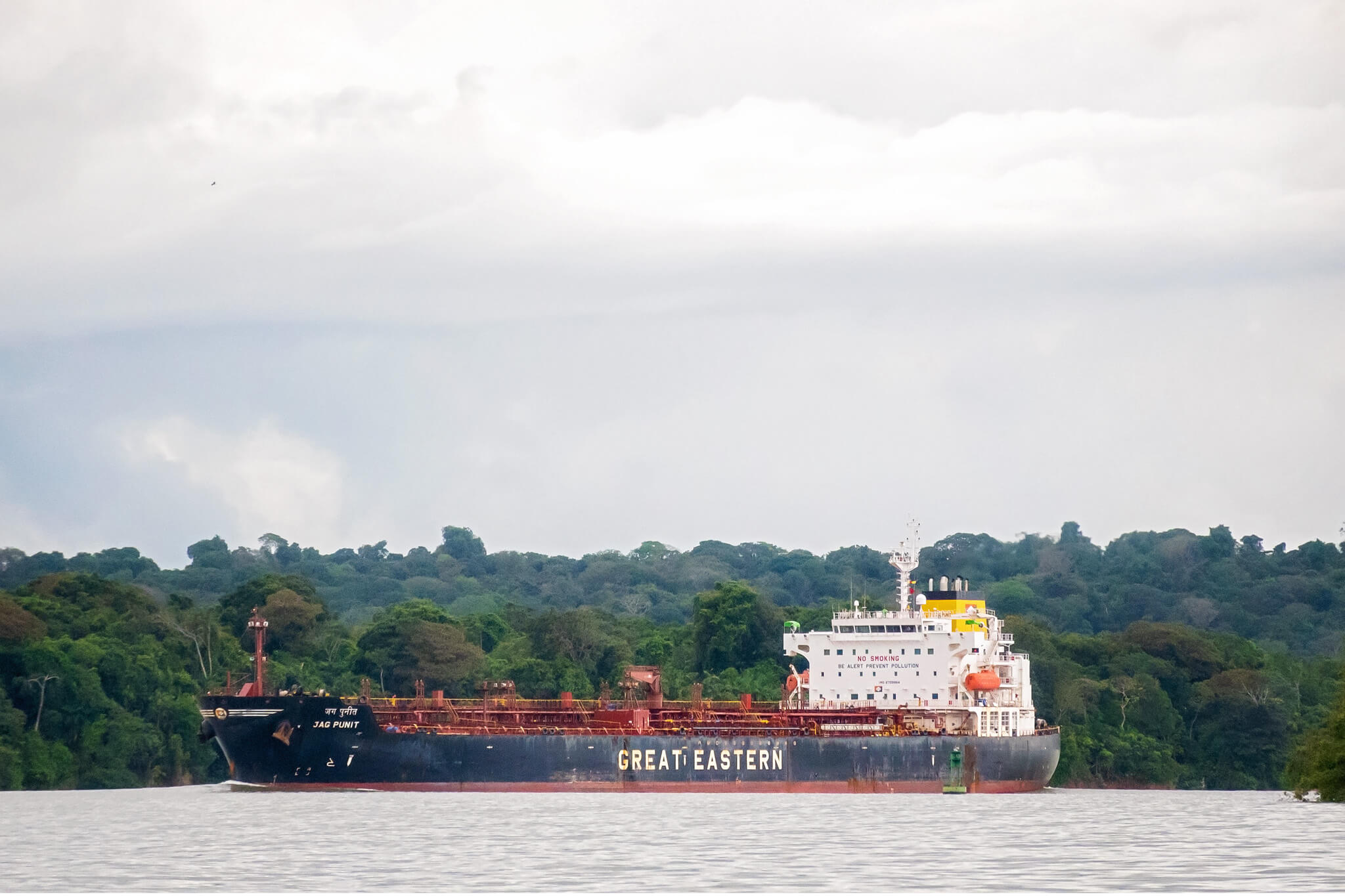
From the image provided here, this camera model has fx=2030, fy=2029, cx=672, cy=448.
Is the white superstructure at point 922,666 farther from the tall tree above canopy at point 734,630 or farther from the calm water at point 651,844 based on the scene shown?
the tall tree above canopy at point 734,630

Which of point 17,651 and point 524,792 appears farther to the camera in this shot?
point 17,651

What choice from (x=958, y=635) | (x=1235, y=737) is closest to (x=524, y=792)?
(x=958, y=635)

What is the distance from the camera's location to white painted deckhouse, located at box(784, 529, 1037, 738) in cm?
8269

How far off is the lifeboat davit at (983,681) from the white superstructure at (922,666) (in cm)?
3

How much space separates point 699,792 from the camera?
77875mm

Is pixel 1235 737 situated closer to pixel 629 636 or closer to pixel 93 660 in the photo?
pixel 629 636

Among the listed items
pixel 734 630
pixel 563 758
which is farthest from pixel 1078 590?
pixel 563 758

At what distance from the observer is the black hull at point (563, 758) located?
73188 millimetres

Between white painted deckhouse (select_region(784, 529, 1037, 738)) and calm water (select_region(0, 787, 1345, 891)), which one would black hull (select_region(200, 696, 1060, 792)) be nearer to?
calm water (select_region(0, 787, 1345, 891))

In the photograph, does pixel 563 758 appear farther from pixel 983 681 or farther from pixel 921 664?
pixel 983 681

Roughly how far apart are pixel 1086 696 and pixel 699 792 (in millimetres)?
34636

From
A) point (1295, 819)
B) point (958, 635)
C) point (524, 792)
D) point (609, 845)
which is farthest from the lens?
point (958, 635)

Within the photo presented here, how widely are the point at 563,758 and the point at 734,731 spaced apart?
736 centimetres

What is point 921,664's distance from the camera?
83.2 m
